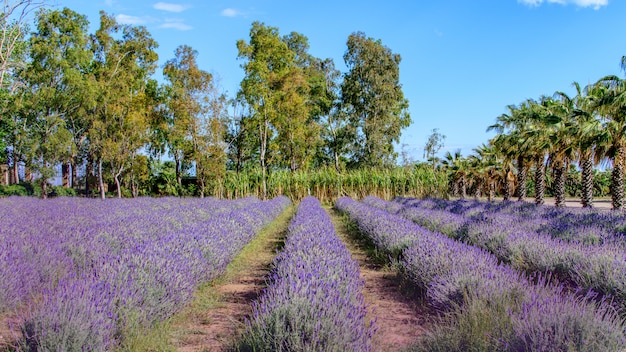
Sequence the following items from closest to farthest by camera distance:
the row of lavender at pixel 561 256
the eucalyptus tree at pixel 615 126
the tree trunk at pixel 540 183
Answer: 1. the row of lavender at pixel 561 256
2. the eucalyptus tree at pixel 615 126
3. the tree trunk at pixel 540 183

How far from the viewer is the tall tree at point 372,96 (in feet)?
120

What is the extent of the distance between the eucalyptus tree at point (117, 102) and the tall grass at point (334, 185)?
5914 millimetres

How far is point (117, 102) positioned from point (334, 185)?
46.6 feet

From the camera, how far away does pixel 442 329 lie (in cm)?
337

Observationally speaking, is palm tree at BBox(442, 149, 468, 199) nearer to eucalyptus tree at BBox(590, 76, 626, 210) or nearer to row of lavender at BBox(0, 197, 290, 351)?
eucalyptus tree at BBox(590, 76, 626, 210)

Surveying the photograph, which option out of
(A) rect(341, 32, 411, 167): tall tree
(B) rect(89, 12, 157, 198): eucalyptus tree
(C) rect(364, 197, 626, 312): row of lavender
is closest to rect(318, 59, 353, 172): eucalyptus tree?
(A) rect(341, 32, 411, 167): tall tree

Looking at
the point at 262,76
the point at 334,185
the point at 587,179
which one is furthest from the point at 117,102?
A: the point at 587,179

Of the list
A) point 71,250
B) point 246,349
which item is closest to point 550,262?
point 246,349

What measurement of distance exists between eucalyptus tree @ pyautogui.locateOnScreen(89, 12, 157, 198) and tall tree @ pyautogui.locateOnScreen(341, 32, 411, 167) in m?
16.9

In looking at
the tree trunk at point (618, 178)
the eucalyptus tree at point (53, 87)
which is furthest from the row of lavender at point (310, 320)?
the eucalyptus tree at point (53, 87)

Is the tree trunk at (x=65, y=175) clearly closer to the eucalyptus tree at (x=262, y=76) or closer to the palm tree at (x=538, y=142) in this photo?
the eucalyptus tree at (x=262, y=76)

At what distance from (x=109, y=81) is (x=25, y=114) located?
5.01 m

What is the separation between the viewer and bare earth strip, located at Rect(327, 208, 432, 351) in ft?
12.0

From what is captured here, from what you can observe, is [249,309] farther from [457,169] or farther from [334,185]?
[457,169]
